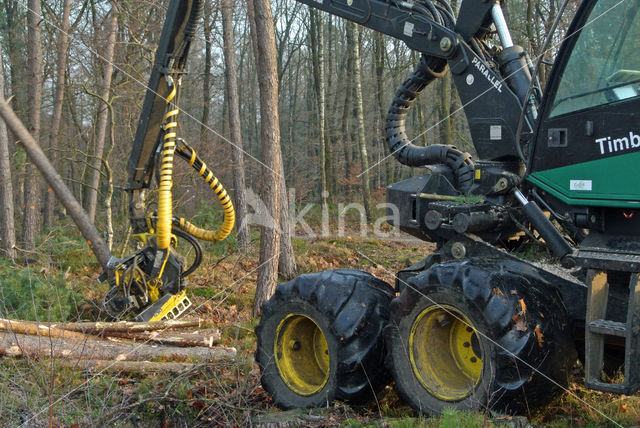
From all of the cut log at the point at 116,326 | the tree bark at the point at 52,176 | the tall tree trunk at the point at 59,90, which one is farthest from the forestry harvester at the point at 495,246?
the tall tree trunk at the point at 59,90

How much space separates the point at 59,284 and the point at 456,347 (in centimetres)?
660

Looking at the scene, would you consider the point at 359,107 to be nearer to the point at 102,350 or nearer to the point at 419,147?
the point at 419,147

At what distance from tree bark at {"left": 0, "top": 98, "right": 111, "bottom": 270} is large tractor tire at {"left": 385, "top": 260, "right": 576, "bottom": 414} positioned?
541cm

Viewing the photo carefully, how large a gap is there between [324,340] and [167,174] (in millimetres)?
3545

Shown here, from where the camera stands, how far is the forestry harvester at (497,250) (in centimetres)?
397

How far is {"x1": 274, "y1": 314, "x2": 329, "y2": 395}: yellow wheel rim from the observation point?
5301mm

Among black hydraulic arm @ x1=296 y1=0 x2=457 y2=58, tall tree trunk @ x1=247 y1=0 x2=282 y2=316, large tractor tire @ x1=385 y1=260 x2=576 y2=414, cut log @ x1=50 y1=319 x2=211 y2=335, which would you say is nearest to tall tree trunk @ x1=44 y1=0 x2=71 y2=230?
tall tree trunk @ x1=247 y1=0 x2=282 y2=316

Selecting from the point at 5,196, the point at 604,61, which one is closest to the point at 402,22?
the point at 604,61

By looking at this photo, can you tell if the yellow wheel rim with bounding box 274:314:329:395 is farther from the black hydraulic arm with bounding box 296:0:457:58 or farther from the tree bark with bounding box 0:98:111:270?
the tree bark with bounding box 0:98:111:270

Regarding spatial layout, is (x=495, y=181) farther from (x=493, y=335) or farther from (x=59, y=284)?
(x=59, y=284)

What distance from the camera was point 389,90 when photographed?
2841cm

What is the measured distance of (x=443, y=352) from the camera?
470cm

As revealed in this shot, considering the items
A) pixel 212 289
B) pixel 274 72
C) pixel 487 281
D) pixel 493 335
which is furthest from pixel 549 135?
pixel 212 289

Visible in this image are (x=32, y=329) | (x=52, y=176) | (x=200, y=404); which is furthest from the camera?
(x=52, y=176)
